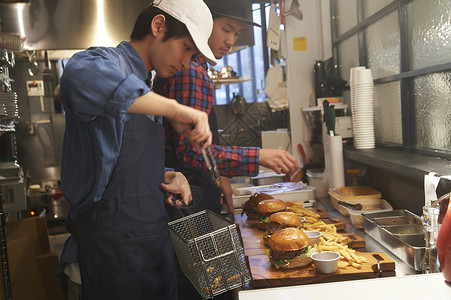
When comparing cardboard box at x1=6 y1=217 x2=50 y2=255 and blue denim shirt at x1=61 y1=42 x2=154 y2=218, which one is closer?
blue denim shirt at x1=61 y1=42 x2=154 y2=218

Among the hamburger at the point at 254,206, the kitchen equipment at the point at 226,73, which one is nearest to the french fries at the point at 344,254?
the hamburger at the point at 254,206

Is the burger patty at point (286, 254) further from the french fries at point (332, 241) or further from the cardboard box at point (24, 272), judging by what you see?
the cardboard box at point (24, 272)

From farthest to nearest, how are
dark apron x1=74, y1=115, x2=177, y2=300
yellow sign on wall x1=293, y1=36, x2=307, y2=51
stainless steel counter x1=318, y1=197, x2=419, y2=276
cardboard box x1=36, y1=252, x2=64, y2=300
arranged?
1. yellow sign on wall x1=293, y1=36, x2=307, y2=51
2. cardboard box x1=36, y1=252, x2=64, y2=300
3. stainless steel counter x1=318, y1=197, x2=419, y2=276
4. dark apron x1=74, y1=115, x2=177, y2=300

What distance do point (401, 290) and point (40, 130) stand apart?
5.92 m

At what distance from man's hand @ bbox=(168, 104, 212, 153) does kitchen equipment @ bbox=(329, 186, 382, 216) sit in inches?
49.1

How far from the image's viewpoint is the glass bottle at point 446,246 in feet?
3.27

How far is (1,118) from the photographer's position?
281 cm

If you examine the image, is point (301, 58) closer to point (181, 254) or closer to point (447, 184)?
point (447, 184)

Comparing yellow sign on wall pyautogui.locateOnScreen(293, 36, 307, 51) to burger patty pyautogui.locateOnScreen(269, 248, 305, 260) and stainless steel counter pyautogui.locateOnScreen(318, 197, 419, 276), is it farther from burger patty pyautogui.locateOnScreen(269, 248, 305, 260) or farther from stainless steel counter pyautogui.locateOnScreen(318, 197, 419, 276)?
burger patty pyautogui.locateOnScreen(269, 248, 305, 260)

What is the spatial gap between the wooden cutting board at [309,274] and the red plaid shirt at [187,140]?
0.65m

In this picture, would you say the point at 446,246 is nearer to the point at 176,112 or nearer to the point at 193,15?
the point at 176,112

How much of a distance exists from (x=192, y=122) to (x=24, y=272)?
2618 millimetres

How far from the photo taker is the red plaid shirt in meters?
1.91

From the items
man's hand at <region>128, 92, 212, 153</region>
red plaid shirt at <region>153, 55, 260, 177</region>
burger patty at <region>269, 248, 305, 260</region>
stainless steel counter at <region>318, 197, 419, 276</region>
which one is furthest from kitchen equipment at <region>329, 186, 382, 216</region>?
man's hand at <region>128, 92, 212, 153</region>
